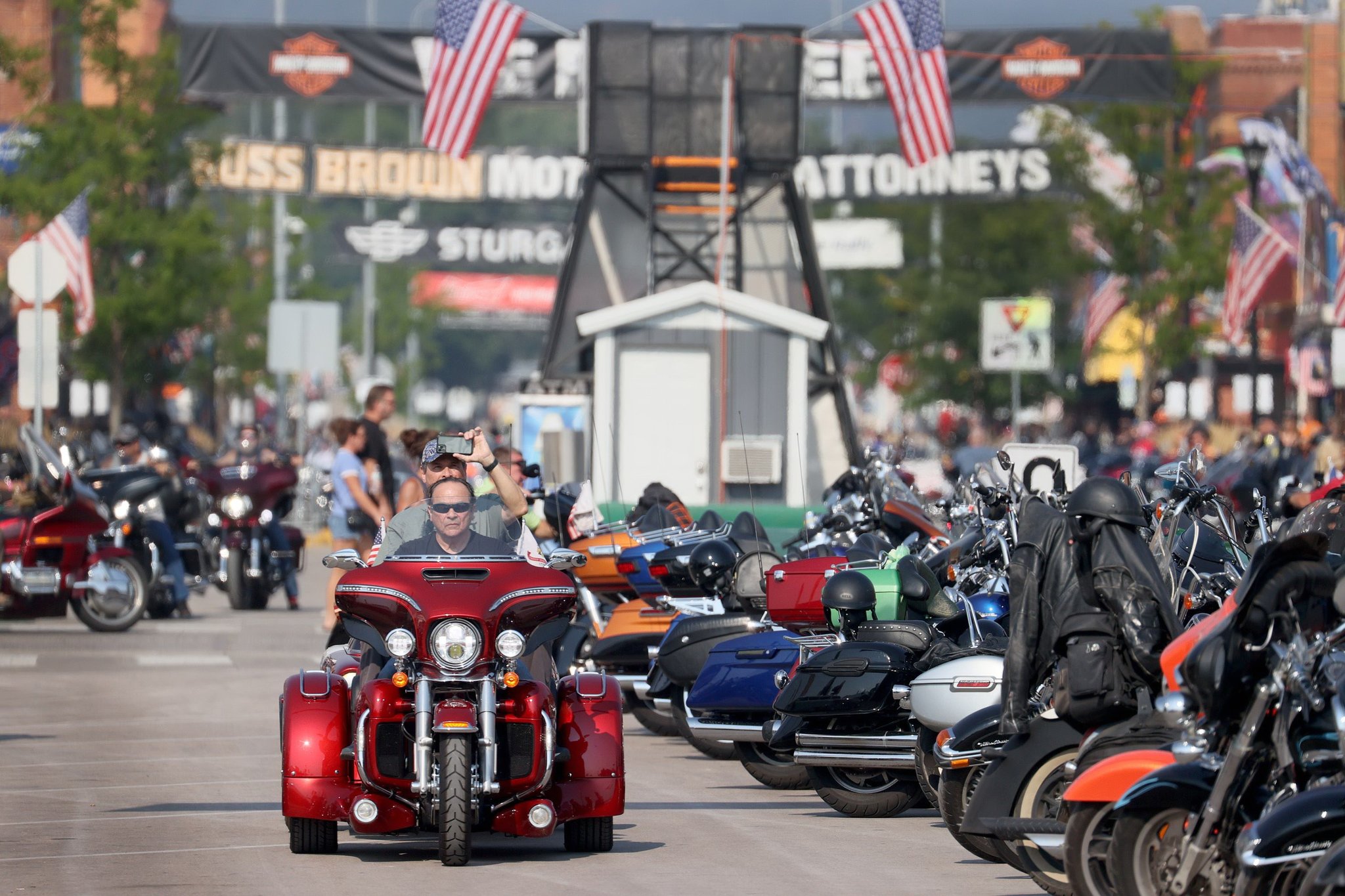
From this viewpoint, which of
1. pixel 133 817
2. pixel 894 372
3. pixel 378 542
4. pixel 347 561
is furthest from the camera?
pixel 894 372

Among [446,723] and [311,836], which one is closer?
[446,723]

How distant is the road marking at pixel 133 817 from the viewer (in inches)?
408

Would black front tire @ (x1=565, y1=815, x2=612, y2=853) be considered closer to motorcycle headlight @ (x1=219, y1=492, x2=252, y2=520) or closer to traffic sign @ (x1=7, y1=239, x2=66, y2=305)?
motorcycle headlight @ (x1=219, y1=492, x2=252, y2=520)

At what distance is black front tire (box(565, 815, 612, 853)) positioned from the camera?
31.3 ft

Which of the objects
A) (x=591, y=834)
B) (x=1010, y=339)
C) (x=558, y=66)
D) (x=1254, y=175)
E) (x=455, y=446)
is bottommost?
(x=591, y=834)

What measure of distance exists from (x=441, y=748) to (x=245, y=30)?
33422mm

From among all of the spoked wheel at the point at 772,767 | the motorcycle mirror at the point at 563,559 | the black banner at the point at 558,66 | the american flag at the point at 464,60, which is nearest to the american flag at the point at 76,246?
the american flag at the point at 464,60

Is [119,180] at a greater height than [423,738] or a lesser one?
greater

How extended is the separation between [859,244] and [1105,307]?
12.6m

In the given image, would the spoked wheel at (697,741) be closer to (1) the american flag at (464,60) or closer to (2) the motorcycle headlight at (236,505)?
(2) the motorcycle headlight at (236,505)

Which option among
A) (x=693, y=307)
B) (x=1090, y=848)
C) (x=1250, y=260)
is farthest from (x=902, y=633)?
(x=1250, y=260)

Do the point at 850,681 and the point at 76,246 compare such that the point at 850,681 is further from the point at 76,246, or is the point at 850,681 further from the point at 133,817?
the point at 76,246

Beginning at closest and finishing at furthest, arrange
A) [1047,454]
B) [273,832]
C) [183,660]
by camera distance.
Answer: [273,832], [1047,454], [183,660]

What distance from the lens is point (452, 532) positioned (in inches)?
369
